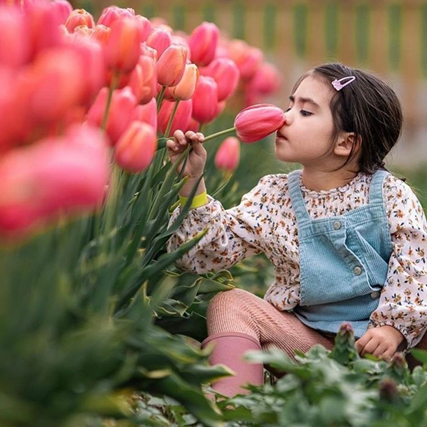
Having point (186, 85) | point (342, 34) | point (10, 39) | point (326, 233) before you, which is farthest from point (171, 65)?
point (342, 34)

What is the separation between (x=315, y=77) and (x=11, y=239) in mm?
1474

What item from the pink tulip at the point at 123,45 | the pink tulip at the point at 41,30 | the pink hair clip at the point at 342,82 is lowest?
the pink hair clip at the point at 342,82

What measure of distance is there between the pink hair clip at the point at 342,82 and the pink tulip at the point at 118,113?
889mm

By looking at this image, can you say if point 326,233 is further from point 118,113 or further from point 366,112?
point 118,113

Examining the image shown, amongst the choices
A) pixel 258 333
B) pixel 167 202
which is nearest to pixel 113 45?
pixel 167 202

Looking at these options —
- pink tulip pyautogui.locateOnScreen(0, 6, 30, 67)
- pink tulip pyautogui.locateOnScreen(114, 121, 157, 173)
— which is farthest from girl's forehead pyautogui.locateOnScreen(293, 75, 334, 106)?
pink tulip pyautogui.locateOnScreen(0, 6, 30, 67)

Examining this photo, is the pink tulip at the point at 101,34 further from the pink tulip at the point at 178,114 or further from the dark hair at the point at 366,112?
the dark hair at the point at 366,112

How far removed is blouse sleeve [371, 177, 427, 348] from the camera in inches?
94.4

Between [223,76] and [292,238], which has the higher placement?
[223,76]

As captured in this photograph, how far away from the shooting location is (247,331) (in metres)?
2.37

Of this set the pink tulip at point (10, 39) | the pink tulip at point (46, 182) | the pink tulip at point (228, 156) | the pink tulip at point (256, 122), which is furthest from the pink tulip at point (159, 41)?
the pink tulip at point (46, 182)

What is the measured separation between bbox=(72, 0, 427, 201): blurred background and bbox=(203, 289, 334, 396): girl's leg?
22.7ft

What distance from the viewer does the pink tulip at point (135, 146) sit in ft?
5.53

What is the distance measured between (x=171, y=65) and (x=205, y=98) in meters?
0.31
